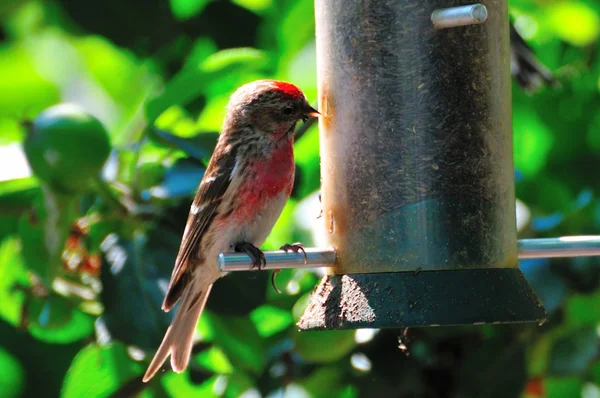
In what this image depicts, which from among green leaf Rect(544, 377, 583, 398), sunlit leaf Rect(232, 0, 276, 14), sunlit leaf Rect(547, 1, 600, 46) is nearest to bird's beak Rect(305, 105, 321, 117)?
sunlit leaf Rect(232, 0, 276, 14)

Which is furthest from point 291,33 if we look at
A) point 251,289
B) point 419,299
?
point 419,299

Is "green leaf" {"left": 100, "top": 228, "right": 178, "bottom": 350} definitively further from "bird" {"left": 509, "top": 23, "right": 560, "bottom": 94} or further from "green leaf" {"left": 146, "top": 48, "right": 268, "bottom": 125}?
"bird" {"left": 509, "top": 23, "right": 560, "bottom": 94}

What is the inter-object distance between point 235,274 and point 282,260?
1.82 ft

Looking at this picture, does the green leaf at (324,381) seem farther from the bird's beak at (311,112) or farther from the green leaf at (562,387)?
the bird's beak at (311,112)

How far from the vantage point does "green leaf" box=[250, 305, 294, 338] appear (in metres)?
5.08

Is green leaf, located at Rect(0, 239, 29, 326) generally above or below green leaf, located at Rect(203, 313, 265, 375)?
above

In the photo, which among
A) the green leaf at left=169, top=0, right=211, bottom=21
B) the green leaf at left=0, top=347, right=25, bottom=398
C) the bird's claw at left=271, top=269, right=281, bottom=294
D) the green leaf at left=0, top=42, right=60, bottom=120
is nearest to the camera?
the bird's claw at left=271, top=269, right=281, bottom=294

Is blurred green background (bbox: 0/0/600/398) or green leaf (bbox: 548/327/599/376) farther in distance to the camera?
green leaf (bbox: 548/327/599/376)

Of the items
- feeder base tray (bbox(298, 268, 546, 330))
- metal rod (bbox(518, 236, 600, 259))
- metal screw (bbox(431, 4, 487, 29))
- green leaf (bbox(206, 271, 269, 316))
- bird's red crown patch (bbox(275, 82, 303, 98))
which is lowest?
green leaf (bbox(206, 271, 269, 316))

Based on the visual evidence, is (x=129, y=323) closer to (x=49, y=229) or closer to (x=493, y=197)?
(x=49, y=229)

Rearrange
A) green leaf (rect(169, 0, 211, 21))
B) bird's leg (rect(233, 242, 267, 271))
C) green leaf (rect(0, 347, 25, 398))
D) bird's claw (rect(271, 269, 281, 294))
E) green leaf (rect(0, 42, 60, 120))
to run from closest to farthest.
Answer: bird's leg (rect(233, 242, 267, 271)), bird's claw (rect(271, 269, 281, 294)), green leaf (rect(169, 0, 211, 21)), green leaf (rect(0, 347, 25, 398)), green leaf (rect(0, 42, 60, 120))

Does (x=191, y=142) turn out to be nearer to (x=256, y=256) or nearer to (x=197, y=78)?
(x=197, y=78)

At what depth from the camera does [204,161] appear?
482 cm

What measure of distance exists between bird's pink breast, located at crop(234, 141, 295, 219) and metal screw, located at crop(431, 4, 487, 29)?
944mm
